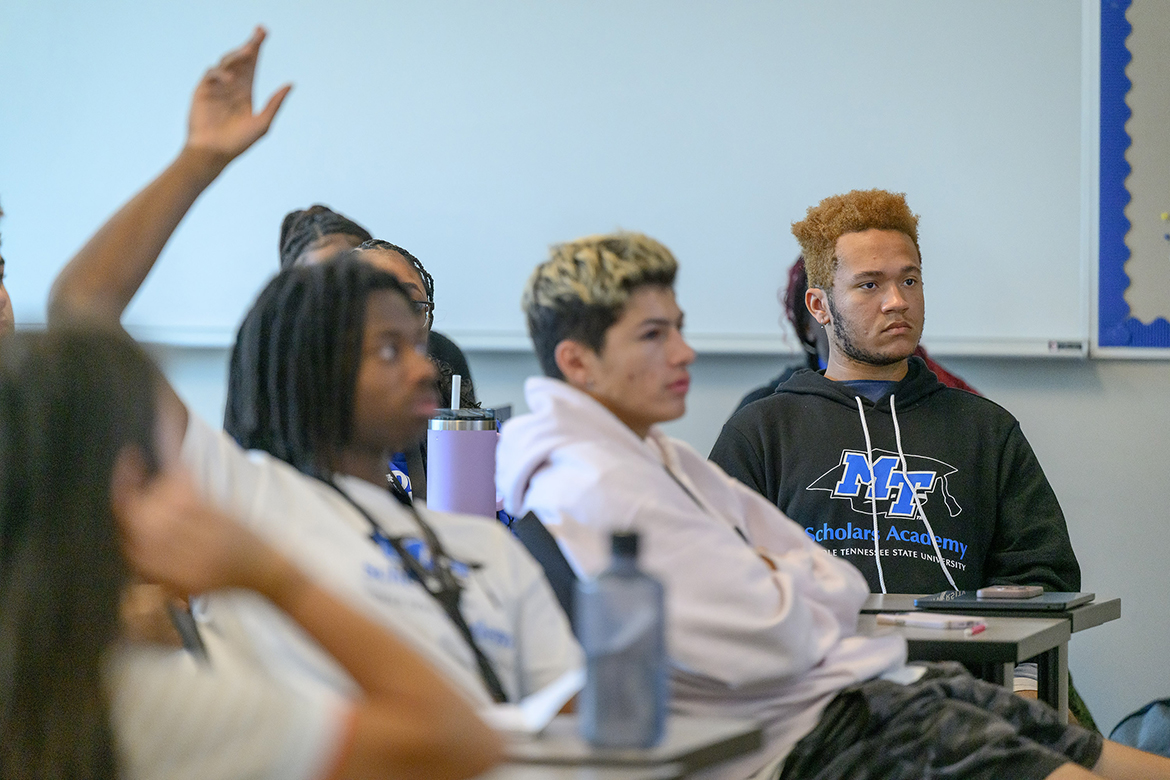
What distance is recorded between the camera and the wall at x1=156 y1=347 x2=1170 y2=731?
351 cm

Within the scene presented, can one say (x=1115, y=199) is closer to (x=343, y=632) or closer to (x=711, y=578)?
(x=711, y=578)

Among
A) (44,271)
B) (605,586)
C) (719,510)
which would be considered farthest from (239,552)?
(44,271)

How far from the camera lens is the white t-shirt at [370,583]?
1171 millimetres

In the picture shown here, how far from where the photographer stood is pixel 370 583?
1.24 m

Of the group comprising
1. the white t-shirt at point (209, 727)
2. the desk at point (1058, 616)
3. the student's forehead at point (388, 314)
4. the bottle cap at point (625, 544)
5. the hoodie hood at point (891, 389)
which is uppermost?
the student's forehead at point (388, 314)

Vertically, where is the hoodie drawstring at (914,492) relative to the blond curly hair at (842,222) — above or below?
below

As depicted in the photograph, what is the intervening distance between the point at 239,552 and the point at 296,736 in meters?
0.14

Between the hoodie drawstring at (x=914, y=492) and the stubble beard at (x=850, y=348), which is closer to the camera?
the hoodie drawstring at (x=914, y=492)

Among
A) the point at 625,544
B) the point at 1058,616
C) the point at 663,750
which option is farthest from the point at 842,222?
the point at 663,750

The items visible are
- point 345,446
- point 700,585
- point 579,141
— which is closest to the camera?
point 345,446

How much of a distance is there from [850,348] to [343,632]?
2.12 meters

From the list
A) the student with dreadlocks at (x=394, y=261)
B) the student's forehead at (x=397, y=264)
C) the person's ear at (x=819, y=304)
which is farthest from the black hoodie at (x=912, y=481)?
the student's forehead at (x=397, y=264)

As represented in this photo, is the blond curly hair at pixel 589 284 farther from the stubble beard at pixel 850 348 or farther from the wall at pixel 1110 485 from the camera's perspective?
the wall at pixel 1110 485

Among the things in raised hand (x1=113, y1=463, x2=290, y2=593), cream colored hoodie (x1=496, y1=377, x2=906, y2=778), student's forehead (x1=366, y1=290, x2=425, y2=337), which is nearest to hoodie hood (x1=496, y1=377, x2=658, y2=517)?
cream colored hoodie (x1=496, y1=377, x2=906, y2=778)
